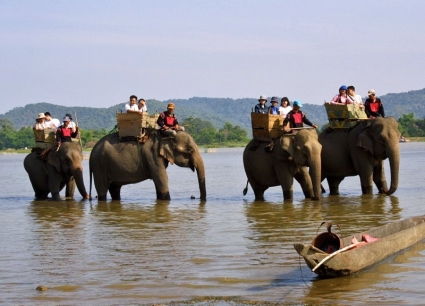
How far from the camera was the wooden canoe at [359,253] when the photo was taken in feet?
34.0

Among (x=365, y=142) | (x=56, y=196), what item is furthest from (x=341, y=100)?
(x=56, y=196)

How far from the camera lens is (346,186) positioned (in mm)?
28734

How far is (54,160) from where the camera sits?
2341 cm

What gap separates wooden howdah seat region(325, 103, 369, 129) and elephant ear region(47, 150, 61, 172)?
255 inches

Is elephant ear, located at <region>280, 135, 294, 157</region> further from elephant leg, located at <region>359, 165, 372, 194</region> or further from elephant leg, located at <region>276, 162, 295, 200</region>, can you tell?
elephant leg, located at <region>359, 165, 372, 194</region>

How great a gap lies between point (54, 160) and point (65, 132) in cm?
73

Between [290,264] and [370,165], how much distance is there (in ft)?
34.0

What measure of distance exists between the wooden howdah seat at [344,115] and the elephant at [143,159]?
326 cm

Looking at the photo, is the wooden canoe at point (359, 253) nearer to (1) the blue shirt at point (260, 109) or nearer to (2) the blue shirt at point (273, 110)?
(2) the blue shirt at point (273, 110)

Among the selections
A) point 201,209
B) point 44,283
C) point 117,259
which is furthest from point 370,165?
point 44,283

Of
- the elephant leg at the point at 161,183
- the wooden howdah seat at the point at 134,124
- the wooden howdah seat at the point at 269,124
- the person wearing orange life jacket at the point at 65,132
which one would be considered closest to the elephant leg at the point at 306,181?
the wooden howdah seat at the point at 269,124

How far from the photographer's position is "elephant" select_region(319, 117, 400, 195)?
21391mm

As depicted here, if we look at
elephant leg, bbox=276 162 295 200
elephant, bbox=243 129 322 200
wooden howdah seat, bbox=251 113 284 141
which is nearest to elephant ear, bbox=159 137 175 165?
elephant, bbox=243 129 322 200

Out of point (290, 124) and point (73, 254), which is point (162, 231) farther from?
point (290, 124)
